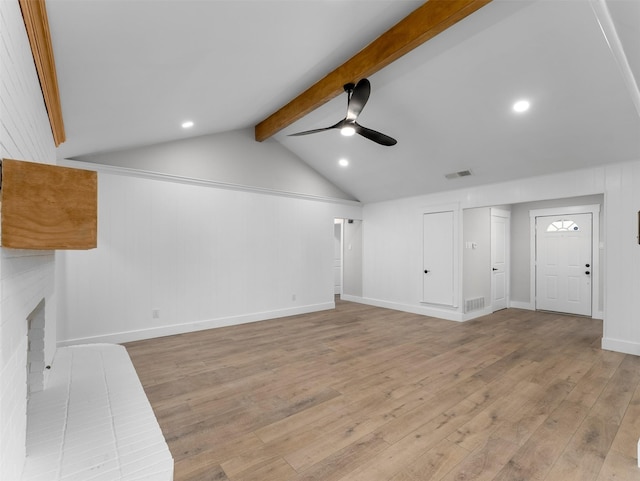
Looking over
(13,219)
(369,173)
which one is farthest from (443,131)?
(13,219)

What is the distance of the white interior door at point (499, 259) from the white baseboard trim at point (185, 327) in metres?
3.95

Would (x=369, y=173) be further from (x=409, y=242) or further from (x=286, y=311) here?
(x=286, y=311)

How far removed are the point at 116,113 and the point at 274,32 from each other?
1.70 m

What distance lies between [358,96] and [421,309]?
4.63 meters

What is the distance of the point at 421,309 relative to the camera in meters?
6.24

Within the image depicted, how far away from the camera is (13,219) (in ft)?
3.18

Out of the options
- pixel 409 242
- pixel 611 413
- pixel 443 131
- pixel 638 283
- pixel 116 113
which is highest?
pixel 443 131

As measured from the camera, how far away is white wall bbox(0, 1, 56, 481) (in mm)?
999

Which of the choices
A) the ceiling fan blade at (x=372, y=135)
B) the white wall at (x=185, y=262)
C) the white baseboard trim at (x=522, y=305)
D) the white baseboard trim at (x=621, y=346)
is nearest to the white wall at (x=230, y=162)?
the white wall at (x=185, y=262)

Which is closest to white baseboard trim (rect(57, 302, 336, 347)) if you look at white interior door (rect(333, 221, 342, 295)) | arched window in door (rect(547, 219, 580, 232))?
white interior door (rect(333, 221, 342, 295))

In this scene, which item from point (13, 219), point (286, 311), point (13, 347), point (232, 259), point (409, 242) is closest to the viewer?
point (13, 219)

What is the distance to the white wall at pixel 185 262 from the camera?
4086mm

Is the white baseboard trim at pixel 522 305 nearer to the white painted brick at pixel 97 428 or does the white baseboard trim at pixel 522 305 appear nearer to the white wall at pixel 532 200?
the white wall at pixel 532 200

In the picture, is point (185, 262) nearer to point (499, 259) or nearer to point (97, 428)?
point (97, 428)
